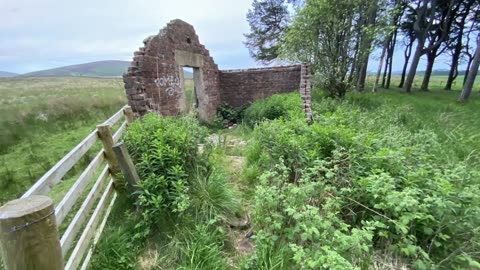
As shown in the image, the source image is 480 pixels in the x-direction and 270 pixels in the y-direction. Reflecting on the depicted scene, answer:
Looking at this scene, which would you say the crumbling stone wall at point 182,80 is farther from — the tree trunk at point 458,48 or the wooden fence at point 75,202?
the tree trunk at point 458,48

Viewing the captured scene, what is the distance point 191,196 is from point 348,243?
5.50ft

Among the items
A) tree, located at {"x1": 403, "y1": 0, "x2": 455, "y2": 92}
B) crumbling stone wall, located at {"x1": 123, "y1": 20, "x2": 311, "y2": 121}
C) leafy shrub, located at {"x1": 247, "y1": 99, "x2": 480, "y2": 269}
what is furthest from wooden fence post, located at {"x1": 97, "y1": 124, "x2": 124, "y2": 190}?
tree, located at {"x1": 403, "y1": 0, "x2": 455, "y2": 92}

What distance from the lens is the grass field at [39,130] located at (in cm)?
665

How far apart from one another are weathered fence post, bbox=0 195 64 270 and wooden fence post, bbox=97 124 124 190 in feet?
5.86

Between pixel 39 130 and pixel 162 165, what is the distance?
11587 millimetres

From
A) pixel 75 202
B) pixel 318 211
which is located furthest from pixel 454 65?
pixel 75 202

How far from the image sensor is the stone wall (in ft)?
31.8

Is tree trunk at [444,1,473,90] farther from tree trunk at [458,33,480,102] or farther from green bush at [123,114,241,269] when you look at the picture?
green bush at [123,114,241,269]

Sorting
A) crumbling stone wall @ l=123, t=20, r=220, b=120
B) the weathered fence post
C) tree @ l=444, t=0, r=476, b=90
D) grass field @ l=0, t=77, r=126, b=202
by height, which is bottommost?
grass field @ l=0, t=77, r=126, b=202

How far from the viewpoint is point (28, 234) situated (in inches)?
40.6

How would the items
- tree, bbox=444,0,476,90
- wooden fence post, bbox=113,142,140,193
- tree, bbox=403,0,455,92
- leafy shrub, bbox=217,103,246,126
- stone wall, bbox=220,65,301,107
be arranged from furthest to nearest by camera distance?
tree, bbox=444,0,476,90 → tree, bbox=403,0,455,92 → leafy shrub, bbox=217,103,246,126 → stone wall, bbox=220,65,301,107 → wooden fence post, bbox=113,142,140,193

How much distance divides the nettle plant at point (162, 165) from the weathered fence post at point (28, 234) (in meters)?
1.29

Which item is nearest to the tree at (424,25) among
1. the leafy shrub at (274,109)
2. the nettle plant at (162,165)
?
the leafy shrub at (274,109)

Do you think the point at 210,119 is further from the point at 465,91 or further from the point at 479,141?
the point at 465,91
